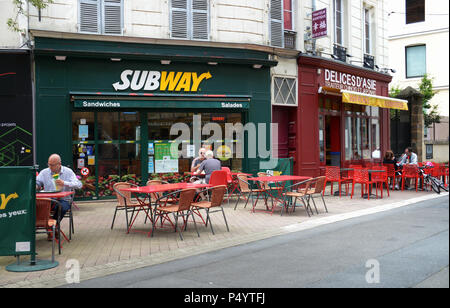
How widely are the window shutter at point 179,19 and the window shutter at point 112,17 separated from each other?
1.58 meters

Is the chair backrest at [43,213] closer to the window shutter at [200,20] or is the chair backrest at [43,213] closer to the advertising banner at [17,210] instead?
the advertising banner at [17,210]

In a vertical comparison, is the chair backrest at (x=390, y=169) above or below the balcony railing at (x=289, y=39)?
below

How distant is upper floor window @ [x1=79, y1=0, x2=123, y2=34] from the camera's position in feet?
42.3

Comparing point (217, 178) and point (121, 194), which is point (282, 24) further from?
point (121, 194)

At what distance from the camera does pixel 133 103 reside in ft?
42.5

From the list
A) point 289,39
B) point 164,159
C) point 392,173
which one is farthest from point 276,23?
point 392,173

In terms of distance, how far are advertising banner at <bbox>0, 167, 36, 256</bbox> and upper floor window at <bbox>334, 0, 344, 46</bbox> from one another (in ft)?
48.8

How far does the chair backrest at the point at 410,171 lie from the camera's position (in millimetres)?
15461

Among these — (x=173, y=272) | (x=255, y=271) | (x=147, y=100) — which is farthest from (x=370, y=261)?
(x=147, y=100)

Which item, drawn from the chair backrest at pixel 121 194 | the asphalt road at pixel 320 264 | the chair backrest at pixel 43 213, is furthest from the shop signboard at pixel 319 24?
the chair backrest at pixel 43 213

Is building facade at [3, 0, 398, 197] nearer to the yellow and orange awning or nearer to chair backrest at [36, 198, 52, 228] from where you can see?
the yellow and orange awning

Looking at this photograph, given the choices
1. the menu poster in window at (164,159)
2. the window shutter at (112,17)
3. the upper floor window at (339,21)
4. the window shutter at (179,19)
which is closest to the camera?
the window shutter at (112,17)
